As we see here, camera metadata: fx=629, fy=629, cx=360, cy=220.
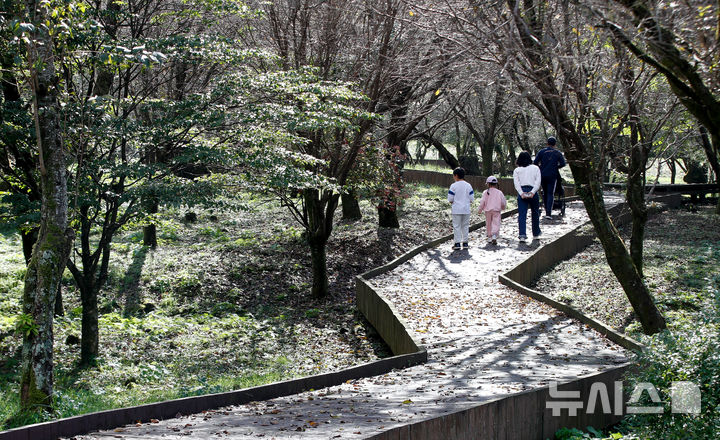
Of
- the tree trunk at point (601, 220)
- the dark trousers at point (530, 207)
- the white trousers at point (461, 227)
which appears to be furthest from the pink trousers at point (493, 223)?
the tree trunk at point (601, 220)

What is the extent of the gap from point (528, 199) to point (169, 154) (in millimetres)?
8448

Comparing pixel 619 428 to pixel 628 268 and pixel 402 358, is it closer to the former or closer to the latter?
pixel 402 358

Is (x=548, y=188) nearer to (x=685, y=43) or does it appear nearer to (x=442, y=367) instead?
(x=442, y=367)

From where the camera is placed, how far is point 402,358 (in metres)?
8.23

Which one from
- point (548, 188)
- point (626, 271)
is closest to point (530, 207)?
point (548, 188)

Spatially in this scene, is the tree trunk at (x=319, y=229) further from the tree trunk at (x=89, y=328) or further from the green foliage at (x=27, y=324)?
the green foliage at (x=27, y=324)

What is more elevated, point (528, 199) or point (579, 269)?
point (528, 199)

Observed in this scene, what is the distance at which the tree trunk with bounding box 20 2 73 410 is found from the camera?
711 centimetres

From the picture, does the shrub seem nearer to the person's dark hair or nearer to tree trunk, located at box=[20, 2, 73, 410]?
tree trunk, located at box=[20, 2, 73, 410]

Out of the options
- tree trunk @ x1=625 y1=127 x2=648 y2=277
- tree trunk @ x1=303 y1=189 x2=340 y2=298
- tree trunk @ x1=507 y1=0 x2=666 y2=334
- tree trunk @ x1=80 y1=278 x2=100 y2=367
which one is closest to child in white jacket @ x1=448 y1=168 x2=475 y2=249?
tree trunk @ x1=303 y1=189 x2=340 y2=298

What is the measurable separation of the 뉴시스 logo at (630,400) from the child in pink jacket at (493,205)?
903 cm

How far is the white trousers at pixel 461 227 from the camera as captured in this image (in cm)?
1548

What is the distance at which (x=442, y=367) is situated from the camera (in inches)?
312

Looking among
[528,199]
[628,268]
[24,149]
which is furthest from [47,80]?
[528,199]
